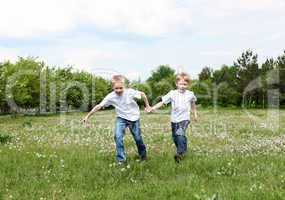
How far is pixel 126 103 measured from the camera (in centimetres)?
1328

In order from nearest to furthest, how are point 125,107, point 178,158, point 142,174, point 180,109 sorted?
point 142,174 < point 178,158 < point 125,107 < point 180,109

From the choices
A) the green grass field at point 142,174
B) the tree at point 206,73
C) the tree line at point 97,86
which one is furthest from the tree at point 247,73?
the green grass field at point 142,174

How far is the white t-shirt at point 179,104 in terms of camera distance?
539 inches

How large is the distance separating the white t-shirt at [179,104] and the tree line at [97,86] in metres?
21.0

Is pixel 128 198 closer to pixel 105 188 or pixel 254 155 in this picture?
pixel 105 188

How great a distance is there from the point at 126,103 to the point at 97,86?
6886 centimetres

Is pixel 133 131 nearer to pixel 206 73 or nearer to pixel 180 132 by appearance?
pixel 180 132

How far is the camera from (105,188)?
395 inches

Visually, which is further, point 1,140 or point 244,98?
point 244,98

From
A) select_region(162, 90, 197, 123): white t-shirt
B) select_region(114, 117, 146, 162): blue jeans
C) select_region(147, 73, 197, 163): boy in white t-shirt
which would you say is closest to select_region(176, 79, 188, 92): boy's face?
select_region(147, 73, 197, 163): boy in white t-shirt

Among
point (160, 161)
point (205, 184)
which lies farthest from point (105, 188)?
point (160, 161)

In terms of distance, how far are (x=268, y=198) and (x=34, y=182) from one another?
4.43 meters

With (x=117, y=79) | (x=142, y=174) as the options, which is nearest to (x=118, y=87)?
(x=117, y=79)

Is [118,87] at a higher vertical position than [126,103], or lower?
higher
